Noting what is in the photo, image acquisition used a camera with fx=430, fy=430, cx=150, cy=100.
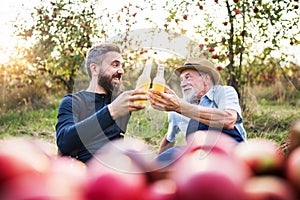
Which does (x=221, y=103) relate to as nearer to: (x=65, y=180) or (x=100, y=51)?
(x=100, y=51)

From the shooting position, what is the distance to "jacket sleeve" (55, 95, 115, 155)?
2158mm

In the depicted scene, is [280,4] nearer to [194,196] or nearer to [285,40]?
[285,40]

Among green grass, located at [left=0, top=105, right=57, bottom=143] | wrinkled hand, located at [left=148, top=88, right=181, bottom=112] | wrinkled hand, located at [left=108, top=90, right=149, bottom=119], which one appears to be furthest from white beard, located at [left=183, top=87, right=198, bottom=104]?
green grass, located at [left=0, top=105, right=57, bottom=143]

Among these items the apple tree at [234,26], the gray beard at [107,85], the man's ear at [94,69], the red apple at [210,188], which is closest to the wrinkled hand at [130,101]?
the gray beard at [107,85]

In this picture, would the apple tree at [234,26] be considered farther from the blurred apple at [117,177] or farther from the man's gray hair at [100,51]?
the blurred apple at [117,177]

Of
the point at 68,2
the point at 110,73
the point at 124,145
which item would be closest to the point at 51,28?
the point at 68,2

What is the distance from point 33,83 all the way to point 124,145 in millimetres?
7261

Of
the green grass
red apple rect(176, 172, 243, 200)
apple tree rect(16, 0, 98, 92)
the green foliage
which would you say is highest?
red apple rect(176, 172, 243, 200)

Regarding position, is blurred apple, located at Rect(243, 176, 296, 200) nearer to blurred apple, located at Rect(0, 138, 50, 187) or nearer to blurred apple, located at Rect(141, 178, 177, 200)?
blurred apple, located at Rect(141, 178, 177, 200)

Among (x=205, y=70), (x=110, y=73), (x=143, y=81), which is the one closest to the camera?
(x=143, y=81)

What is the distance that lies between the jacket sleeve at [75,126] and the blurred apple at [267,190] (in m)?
1.79

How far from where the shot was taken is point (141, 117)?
507cm

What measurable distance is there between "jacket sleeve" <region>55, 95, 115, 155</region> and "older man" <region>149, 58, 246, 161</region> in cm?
27

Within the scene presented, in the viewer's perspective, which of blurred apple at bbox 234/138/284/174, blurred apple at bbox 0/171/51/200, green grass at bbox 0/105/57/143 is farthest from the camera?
green grass at bbox 0/105/57/143
